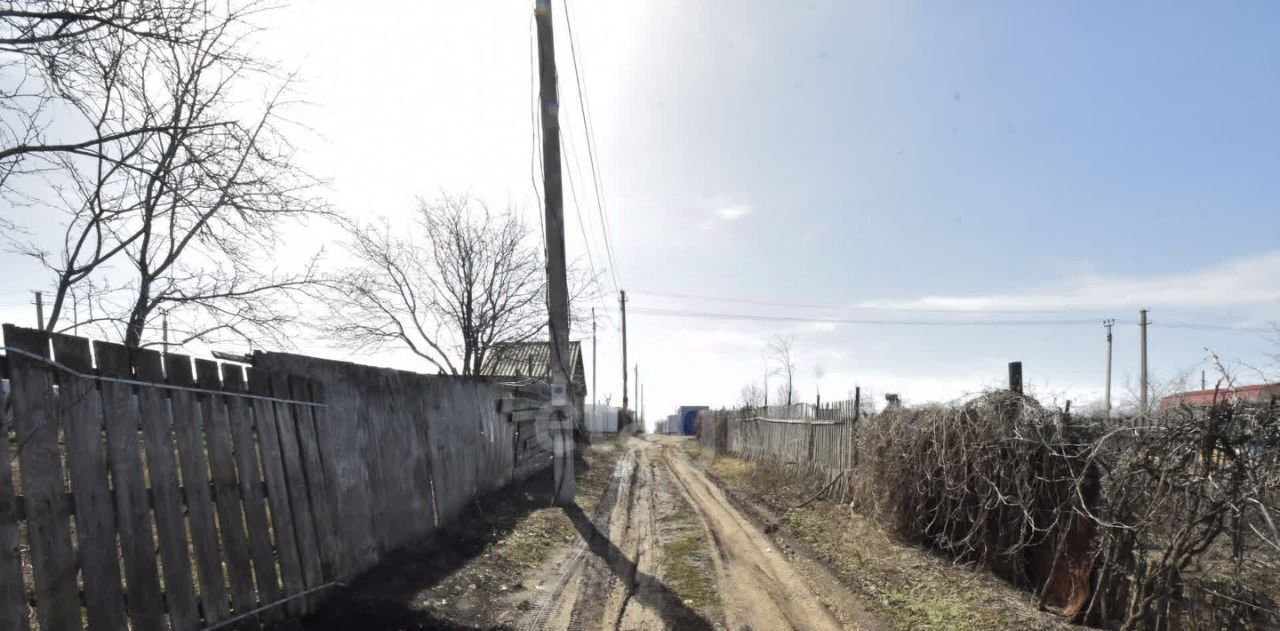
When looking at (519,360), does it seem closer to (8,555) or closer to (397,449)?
(397,449)

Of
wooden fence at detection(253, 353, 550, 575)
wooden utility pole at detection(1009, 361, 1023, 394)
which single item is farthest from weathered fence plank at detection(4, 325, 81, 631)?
wooden utility pole at detection(1009, 361, 1023, 394)

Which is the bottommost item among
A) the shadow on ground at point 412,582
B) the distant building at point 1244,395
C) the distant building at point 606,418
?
the distant building at point 606,418

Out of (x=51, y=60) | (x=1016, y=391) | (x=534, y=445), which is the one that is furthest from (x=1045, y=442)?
(x=534, y=445)

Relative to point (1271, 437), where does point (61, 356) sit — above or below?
above

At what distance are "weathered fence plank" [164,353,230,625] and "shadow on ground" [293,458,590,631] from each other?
73 centimetres

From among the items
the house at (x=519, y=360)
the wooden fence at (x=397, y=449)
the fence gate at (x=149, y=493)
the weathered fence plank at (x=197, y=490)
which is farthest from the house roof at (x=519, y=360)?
the weathered fence plank at (x=197, y=490)

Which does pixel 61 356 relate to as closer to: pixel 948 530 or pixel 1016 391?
pixel 1016 391

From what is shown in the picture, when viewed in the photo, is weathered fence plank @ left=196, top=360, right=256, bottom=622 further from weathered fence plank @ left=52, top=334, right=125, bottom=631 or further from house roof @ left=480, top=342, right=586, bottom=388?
house roof @ left=480, top=342, right=586, bottom=388

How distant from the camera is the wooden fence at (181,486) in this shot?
337 centimetres

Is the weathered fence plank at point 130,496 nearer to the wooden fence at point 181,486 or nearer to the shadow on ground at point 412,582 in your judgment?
the wooden fence at point 181,486

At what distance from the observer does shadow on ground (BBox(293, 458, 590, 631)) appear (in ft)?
17.1

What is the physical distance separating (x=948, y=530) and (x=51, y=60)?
31.2 ft

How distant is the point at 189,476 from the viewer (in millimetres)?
4266

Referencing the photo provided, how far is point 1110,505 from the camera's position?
580cm
